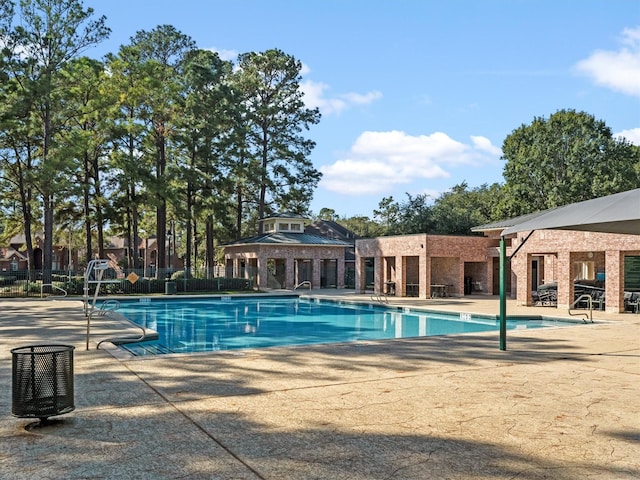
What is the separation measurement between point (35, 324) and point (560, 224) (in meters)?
12.4

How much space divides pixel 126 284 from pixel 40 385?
25.4 meters

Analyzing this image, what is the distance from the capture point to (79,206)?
1457 inches

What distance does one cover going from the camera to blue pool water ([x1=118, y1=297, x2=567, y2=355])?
1405cm

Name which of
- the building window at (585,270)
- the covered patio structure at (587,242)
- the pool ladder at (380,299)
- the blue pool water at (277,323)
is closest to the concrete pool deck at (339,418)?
the covered patio structure at (587,242)

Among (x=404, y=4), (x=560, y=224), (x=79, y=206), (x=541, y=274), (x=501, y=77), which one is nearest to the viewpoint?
(x=560, y=224)

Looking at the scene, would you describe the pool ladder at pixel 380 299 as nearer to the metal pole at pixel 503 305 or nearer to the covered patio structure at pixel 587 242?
the covered patio structure at pixel 587 242

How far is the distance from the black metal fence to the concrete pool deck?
1804cm

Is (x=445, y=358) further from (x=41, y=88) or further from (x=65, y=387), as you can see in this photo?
(x=41, y=88)

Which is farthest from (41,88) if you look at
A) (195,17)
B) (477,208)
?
(477,208)

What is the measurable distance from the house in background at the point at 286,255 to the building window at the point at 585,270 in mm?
14844

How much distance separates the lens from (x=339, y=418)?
5.43 m

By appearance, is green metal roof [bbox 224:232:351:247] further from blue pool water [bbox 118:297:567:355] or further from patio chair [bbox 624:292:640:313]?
patio chair [bbox 624:292:640:313]

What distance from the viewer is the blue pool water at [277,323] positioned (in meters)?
14.0

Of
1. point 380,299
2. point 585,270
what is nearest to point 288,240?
point 380,299
